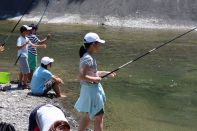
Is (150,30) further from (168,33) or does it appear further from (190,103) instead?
(190,103)

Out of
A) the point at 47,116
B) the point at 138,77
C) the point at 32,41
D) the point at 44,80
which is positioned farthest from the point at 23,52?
the point at 47,116

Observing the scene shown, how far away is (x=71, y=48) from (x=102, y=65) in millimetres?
4503

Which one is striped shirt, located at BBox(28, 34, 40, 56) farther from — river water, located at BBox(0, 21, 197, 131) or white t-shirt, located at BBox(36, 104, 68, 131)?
white t-shirt, located at BBox(36, 104, 68, 131)

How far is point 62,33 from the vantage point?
28.7 m

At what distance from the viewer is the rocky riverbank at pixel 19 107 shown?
31.2 feet

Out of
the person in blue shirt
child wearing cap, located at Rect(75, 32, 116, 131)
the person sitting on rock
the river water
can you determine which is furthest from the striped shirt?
the person sitting on rock

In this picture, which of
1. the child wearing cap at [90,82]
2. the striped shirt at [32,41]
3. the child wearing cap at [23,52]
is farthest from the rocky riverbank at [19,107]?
the child wearing cap at [90,82]

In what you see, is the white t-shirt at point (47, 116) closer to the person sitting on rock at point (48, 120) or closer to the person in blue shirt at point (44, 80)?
the person sitting on rock at point (48, 120)

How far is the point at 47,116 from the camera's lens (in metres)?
3.83

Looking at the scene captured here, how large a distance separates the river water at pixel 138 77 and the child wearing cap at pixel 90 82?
2.68 m

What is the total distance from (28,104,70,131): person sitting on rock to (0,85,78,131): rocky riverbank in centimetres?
506

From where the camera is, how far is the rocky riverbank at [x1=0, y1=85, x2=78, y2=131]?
31.2 ft

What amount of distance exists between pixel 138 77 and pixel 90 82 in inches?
348

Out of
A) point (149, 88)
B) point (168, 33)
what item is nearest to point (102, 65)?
point (149, 88)
